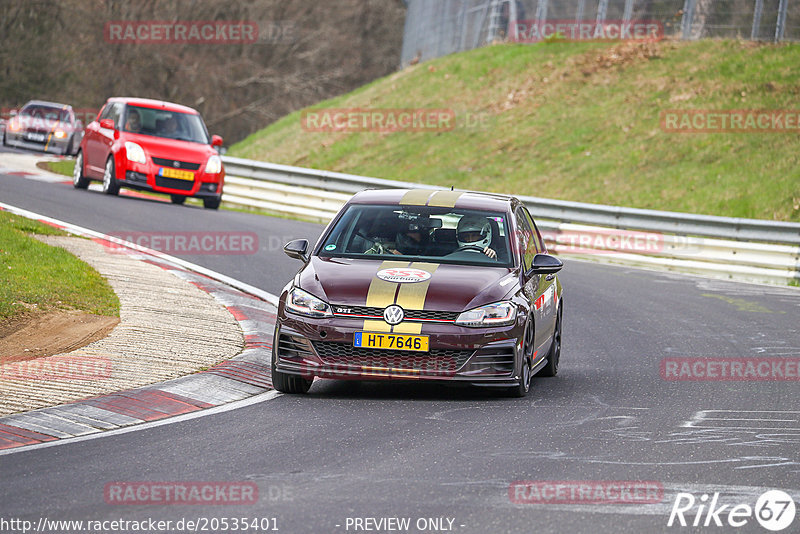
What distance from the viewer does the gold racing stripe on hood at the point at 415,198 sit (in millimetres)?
10195

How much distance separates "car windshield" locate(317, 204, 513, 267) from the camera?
971 centimetres

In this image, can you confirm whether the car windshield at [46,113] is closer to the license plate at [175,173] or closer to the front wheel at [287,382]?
the license plate at [175,173]

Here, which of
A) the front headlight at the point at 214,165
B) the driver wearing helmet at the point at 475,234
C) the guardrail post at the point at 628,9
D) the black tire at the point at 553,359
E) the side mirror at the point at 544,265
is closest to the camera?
the side mirror at the point at 544,265

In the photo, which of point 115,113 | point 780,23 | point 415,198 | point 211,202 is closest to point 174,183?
point 211,202

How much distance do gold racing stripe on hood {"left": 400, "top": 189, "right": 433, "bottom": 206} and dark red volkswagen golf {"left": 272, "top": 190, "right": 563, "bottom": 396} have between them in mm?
159

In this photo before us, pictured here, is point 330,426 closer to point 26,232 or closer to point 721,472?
point 721,472

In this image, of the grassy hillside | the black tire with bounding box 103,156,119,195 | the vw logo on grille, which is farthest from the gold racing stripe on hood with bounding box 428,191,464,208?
the grassy hillside

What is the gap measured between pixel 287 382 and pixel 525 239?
2.52 m

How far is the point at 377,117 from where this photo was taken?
Answer: 36.2m

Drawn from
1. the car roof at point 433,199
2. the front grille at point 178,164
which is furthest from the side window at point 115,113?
the car roof at point 433,199

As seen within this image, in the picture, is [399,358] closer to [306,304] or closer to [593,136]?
[306,304]

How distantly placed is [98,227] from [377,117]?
18.9m

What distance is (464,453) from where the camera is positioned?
23.5 ft

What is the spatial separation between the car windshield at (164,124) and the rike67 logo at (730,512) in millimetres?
18390
